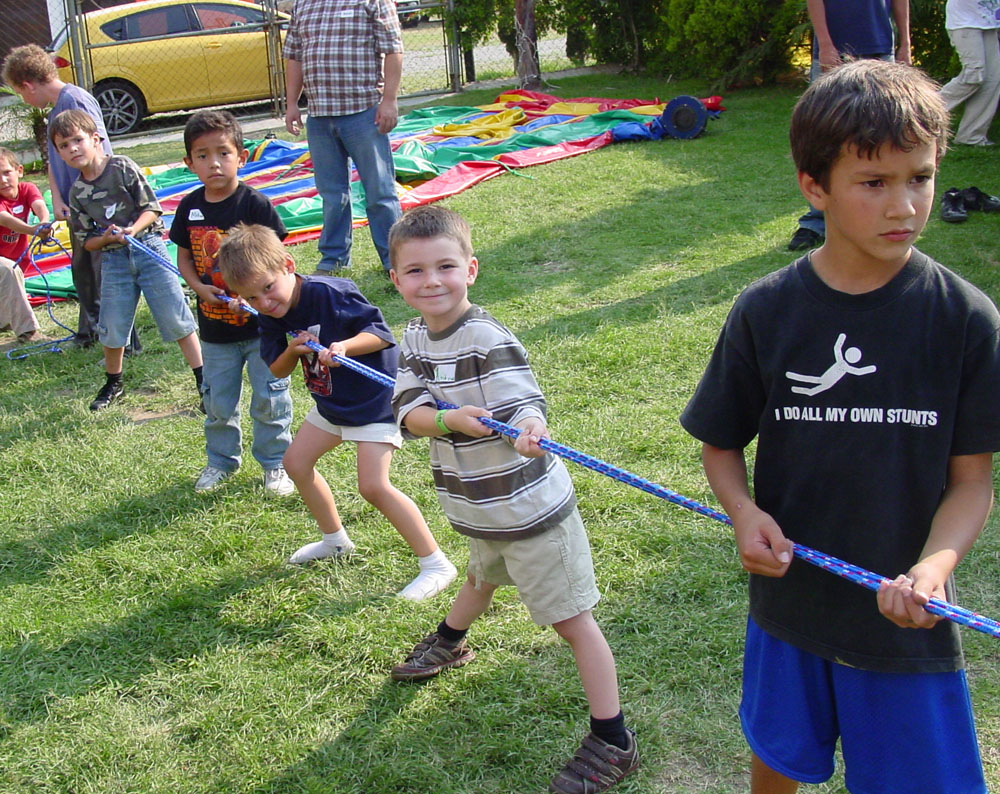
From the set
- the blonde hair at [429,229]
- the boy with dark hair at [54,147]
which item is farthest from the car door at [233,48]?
the blonde hair at [429,229]

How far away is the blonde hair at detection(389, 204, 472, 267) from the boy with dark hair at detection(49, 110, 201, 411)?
9.31ft

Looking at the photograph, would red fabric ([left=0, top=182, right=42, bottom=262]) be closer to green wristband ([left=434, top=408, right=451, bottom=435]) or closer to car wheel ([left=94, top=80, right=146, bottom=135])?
green wristband ([left=434, top=408, right=451, bottom=435])

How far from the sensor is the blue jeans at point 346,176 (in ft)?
21.7

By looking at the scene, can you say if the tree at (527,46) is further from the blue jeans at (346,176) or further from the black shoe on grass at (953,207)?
the black shoe on grass at (953,207)

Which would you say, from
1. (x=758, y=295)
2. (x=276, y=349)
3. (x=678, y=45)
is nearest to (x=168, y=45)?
(x=678, y=45)

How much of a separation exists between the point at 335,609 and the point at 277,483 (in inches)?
39.7

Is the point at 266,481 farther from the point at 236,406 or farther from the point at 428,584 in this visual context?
the point at 428,584

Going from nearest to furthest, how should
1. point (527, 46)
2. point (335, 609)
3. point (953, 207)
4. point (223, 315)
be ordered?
point (335, 609)
point (223, 315)
point (953, 207)
point (527, 46)

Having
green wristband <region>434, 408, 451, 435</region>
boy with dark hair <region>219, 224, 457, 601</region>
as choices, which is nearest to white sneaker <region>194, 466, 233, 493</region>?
boy with dark hair <region>219, 224, 457, 601</region>

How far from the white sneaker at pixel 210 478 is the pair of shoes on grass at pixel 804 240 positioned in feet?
12.7

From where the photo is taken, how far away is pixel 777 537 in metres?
1.70

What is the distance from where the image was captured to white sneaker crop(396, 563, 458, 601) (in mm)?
3350

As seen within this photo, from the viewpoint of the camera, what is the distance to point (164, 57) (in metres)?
13.5

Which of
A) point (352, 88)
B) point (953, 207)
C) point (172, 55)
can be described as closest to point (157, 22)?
point (172, 55)
